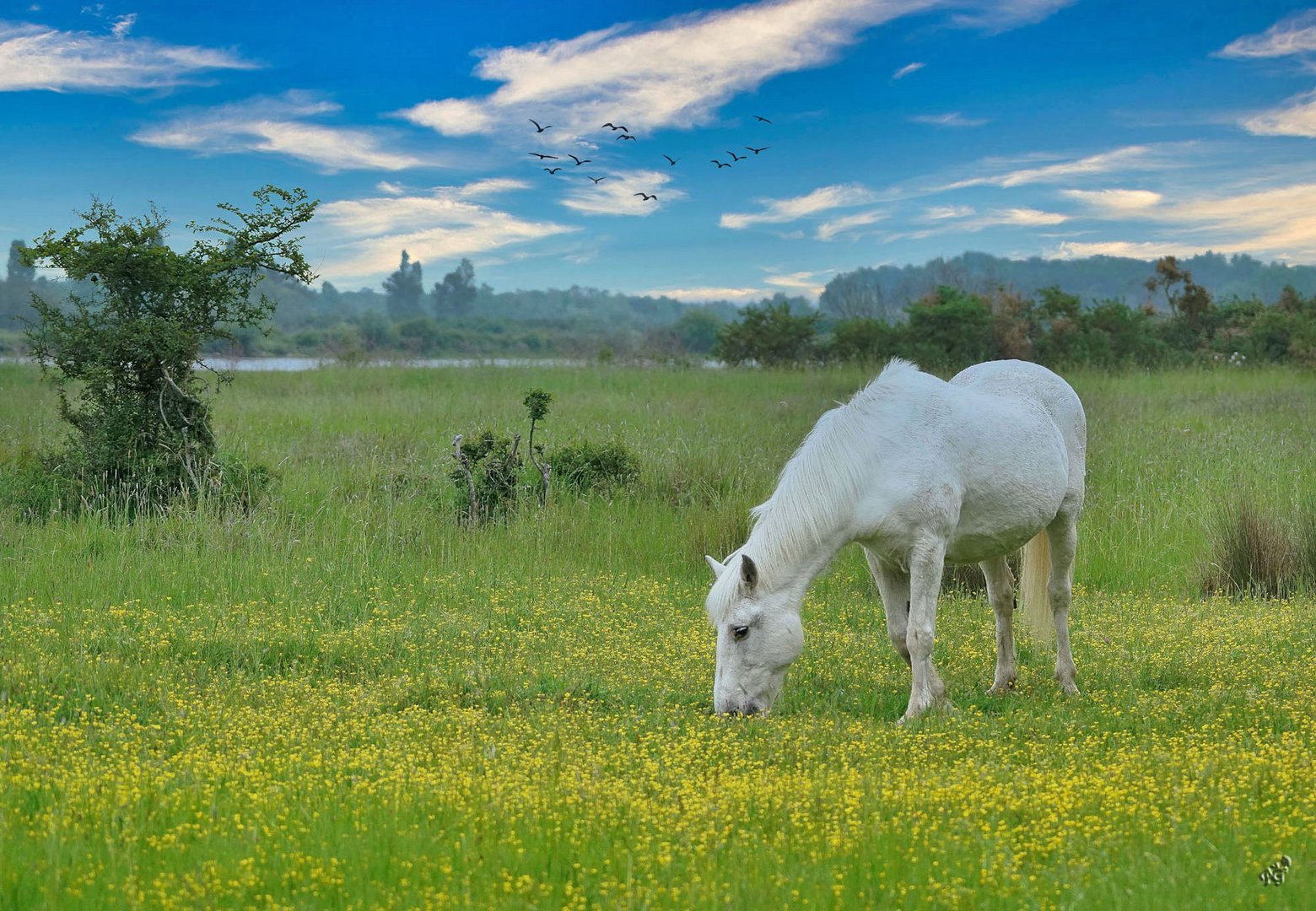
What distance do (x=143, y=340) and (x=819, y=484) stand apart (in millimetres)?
8778

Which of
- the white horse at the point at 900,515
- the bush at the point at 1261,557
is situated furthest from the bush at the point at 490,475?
the bush at the point at 1261,557

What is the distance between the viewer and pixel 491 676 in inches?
300

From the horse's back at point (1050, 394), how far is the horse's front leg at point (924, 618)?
5.89 feet

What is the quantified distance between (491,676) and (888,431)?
314 centimetres

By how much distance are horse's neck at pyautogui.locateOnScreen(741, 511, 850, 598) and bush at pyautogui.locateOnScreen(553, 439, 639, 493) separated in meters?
7.02

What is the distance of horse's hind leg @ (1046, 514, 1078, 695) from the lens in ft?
27.6

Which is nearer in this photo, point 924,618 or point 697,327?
point 924,618

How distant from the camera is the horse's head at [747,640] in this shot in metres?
6.74

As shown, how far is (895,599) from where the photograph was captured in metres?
7.82

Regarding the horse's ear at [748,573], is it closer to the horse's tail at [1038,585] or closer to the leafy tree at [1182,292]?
the horse's tail at [1038,585]

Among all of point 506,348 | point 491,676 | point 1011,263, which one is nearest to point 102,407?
point 491,676

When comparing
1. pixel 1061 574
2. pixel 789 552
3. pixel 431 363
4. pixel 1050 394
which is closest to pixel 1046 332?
pixel 431 363

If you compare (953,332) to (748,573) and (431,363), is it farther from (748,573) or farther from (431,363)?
(748,573)

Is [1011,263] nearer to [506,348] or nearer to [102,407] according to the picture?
[506,348]
